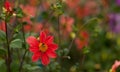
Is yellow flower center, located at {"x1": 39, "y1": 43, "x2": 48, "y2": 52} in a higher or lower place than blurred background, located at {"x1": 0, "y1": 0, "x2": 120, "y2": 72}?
higher

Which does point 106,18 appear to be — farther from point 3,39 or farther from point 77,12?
point 3,39

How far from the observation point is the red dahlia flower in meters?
1.89

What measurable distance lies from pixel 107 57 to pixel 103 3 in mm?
397

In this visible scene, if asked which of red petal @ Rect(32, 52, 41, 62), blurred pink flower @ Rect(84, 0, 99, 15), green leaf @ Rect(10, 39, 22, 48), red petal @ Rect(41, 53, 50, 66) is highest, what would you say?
green leaf @ Rect(10, 39, 22, 48)

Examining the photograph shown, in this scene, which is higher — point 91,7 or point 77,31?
point 77,31

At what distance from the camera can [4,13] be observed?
6.18 ft

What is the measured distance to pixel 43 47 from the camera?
6.28ft

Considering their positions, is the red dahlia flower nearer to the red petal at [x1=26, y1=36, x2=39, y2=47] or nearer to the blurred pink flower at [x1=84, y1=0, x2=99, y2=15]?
the red petal at [x1=26, y1=36, x2=39, y2=47]

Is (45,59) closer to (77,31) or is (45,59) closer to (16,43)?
(16,43)

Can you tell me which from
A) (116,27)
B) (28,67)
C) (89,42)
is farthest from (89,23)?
(116,27)

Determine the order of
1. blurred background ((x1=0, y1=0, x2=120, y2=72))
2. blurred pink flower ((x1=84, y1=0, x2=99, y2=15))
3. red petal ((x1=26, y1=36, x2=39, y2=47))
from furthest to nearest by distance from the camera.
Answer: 1. blurred pink flower ((x1=84, y1=0, x2=99, y2=15))
2. blurred background ((x1=0, y1=0, x2=120, y2=72))
3. red petal ((x1=26, y1=36, x2=39, y2=47))

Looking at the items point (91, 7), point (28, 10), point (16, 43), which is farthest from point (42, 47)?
point (91, 7)

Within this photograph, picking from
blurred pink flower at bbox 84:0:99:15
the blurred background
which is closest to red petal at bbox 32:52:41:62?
the blurred background

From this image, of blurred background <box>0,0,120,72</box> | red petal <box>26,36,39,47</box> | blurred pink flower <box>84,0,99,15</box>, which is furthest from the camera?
blurred pink flower <box>84,0,99,15</box>
